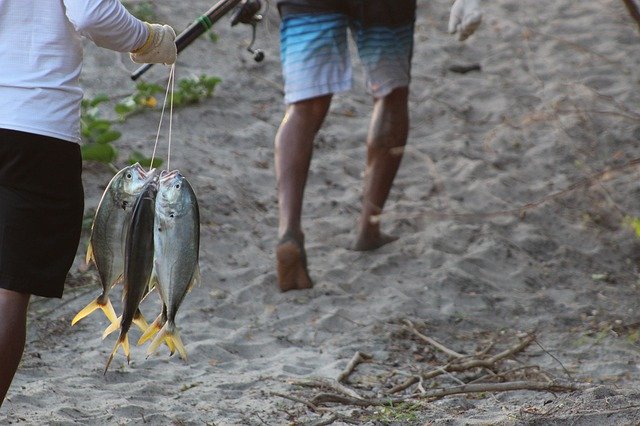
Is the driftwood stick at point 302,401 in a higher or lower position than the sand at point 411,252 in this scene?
higher

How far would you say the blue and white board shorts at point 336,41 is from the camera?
4.46m

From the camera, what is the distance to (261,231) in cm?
524

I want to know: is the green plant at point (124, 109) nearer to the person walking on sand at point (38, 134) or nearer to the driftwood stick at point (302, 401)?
the driftwood stick at point (302, 401)

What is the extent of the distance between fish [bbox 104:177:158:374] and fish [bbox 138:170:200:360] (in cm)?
2

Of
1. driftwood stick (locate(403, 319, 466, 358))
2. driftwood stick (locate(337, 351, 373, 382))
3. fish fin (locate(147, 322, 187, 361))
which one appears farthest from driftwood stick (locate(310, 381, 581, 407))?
fish fin (locate(147, 322, 187, 361))

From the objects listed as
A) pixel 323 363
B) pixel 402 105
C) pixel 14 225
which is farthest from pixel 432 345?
pixel 14 225

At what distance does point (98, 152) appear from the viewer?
514cm

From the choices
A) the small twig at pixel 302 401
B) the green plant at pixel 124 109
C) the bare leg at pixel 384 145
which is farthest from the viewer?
the green plant at pixel 124 109

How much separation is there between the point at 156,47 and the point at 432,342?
5.96 feet

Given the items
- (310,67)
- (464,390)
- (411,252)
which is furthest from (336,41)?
(464,390)

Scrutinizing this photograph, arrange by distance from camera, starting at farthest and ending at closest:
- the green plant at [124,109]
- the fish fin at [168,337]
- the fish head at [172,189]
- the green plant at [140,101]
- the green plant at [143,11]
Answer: the green plant at [143,11]
the green plant at [140,101]
the green plant at [124,109]
the fish fin at [168,337]
the fish head at [172,189]

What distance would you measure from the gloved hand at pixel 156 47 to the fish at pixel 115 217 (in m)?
0.32

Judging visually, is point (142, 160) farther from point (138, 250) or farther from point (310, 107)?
point (138, 250)

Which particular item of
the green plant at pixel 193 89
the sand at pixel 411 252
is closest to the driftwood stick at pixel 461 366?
the sand at pixel 411 252
